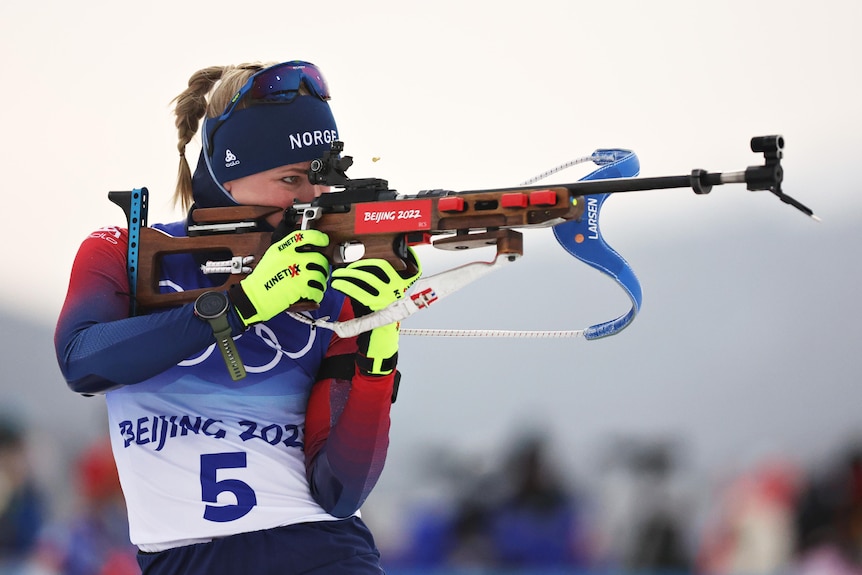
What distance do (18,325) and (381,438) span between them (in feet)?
8.16

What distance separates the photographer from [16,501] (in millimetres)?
3676

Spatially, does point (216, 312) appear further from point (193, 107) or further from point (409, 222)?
point (193, 107)

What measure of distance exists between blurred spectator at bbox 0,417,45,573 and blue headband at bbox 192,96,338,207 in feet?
7.89

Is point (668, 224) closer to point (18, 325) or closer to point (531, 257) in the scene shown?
point (531, 257)

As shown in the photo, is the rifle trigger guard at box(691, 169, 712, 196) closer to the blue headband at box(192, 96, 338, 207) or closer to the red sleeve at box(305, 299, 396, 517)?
the red sleeve at box(305, 299, 396, 517)

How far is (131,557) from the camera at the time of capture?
3426 mm

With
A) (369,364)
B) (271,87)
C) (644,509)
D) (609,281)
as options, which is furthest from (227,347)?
(644,509)

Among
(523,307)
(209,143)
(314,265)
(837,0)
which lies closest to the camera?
(314,265)

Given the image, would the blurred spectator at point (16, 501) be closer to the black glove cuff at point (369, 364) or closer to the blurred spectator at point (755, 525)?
the blurred spectator at point (755, 525)

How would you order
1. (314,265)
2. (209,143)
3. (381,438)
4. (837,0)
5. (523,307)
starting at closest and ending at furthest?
(314,265), (381,438), (209,143), (837,0), (523,307)

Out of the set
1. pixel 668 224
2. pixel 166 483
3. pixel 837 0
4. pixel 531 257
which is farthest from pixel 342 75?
pixel 166 483

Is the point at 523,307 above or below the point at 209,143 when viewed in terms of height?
below

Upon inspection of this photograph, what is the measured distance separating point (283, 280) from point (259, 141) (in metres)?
0.30

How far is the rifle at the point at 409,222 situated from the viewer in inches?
49.3
